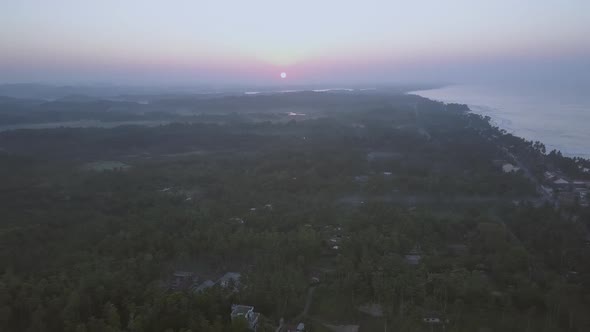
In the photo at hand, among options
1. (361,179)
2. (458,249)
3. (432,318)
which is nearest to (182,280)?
(432,318)

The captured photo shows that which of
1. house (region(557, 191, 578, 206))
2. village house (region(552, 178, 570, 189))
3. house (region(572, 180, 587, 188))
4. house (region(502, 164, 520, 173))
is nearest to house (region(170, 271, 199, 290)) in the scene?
house (region(557, 191, 578, 206))

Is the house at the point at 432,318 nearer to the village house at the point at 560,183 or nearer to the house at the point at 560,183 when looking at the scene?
the village house at the point at 560,183

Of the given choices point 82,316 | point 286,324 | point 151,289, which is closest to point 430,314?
point 286,324

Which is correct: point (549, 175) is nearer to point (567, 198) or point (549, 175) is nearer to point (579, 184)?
point (579, 184)

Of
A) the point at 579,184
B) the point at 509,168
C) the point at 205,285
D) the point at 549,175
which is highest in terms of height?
the point at 509,168

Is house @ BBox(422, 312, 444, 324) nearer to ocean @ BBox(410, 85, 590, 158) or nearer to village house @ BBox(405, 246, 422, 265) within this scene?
village house @ BBox(405, 246, 422, 265)
